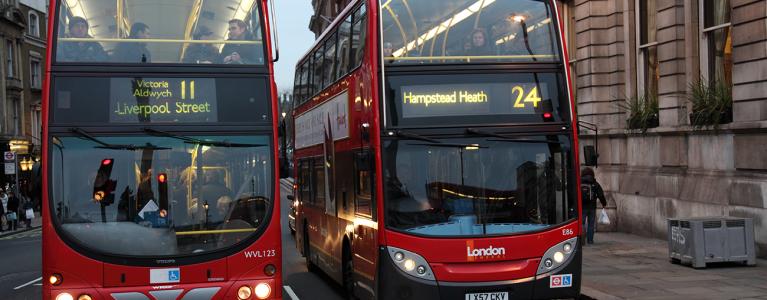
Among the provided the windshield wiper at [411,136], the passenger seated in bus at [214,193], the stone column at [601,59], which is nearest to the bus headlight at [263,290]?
the passenger seated in bus at [214,193]

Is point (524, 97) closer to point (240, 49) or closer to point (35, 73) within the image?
point (240, 49)

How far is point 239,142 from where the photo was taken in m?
7.86

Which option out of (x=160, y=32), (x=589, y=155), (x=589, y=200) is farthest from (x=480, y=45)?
(x=589, y=200)

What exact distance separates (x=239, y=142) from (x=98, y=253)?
1685 millimetres

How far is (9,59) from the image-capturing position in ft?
155

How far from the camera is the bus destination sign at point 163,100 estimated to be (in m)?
7.74

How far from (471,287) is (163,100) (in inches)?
150

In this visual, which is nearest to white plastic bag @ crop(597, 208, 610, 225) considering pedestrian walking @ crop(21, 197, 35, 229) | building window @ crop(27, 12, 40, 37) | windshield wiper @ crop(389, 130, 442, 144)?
windshield wiper @ crop(389, 130, 442, 144)

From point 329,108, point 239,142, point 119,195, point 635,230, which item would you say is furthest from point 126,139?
point 635,230

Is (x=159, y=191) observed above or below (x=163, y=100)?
below

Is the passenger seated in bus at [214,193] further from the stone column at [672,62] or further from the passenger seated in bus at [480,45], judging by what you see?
the stone column at [672,62]

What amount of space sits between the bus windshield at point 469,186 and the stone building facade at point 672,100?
7086 millimetres

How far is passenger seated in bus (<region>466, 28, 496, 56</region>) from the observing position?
9039 mm

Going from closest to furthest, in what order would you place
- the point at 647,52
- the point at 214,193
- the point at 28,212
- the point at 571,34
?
the point at 214,193, the point at 647,52, the point at 571,34, the point at 28,212
